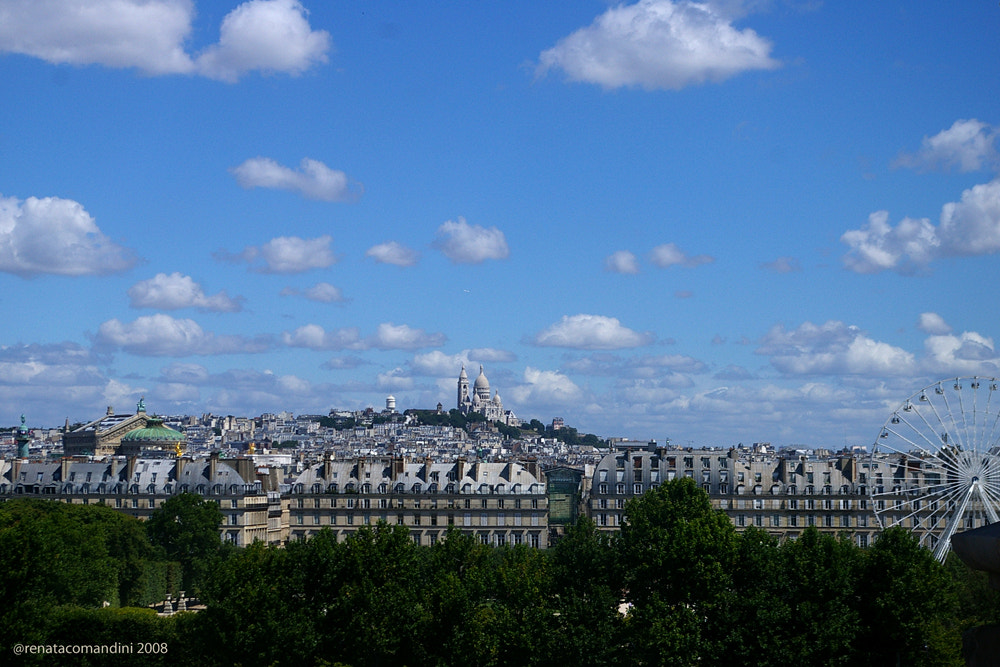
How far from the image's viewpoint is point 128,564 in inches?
3322

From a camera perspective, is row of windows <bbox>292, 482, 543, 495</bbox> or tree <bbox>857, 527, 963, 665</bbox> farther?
row of windows <bbox>292, 482, 543, 495</bbox>

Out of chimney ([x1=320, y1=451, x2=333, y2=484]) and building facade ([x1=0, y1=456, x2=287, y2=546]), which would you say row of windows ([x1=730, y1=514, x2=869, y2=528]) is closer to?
chimney ([x1=320, y1=451, x2=333, y2=484])

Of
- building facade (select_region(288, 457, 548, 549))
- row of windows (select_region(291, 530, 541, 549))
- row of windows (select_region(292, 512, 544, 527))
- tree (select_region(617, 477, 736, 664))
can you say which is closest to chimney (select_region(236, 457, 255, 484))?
building facade (select_region(288, 457, 548, 549))

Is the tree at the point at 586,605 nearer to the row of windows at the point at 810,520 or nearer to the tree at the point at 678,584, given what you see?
the tree at the point at 678,584

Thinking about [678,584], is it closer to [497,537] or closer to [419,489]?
[497,537]

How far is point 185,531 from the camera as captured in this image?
314 feet

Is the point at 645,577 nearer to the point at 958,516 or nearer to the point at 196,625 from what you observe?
the point at 196,625

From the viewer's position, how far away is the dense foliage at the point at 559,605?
45.2 meters

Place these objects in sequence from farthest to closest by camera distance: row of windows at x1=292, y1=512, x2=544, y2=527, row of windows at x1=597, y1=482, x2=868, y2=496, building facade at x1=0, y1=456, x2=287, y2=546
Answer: building facade at x1=0, y1=456, x2=287, y2=546
row of windows at x1=292, y1=512, x2=544, y2=527
row of windows at x1=597, y1=482, x2=868, y2=496

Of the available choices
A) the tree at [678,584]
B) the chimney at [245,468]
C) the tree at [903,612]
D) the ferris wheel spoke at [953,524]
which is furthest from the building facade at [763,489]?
the tree at [903,612]

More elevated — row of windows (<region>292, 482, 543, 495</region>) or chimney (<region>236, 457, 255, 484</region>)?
chimney (<region>236, 457, 255, 484</region>)

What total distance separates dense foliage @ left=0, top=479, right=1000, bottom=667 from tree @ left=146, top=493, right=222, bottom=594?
4196cm

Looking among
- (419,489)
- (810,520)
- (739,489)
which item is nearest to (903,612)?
(810,520)

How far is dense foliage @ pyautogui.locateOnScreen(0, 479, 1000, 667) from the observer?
4519 centimetres
